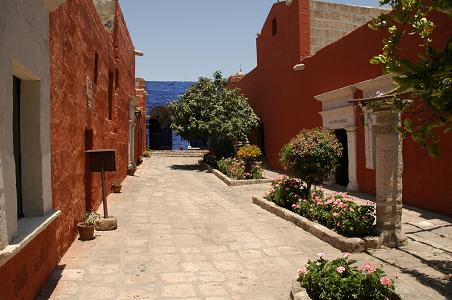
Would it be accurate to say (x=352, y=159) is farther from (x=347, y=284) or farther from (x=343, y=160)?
(x=347, y=284)

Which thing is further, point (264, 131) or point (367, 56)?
point (264, 131)

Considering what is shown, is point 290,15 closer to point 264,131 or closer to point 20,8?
point 264,131

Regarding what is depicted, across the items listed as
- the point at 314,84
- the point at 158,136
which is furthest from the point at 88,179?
the point at 158,136

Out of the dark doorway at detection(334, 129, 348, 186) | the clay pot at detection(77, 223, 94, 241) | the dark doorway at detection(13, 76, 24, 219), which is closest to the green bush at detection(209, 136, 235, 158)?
the dark doorway at detection(334, 129, 348, 186)

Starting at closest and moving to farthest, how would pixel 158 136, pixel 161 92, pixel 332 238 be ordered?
pixel 332 238, pixel 161 92, pixel 158 136

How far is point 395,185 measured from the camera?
6602mm

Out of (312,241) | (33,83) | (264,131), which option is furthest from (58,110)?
(264,131)

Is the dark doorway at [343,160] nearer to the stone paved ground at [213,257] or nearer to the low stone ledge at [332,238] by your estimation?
the stone paved ground at [213,257]

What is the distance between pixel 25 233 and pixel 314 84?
12.2 m

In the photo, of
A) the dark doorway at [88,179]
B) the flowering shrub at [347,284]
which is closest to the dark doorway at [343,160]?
the dark doorway at [88,179]

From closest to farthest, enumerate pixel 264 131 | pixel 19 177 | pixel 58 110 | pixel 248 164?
pixel 19 177 < pixel 58 110 < pixel 248 164 < pixel 264 131

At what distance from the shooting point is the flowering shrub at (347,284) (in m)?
4.04

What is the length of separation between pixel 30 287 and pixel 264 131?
58.4ft

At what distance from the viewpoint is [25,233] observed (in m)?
3.97
